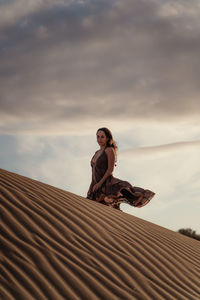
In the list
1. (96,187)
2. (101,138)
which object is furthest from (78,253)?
(101,138)

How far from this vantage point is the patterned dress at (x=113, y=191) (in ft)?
30.2

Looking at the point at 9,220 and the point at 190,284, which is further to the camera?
the point at 190,284

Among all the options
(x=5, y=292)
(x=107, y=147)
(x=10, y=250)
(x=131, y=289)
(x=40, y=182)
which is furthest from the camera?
(x=107, y=147)

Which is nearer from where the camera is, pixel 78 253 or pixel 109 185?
pixel 78 253

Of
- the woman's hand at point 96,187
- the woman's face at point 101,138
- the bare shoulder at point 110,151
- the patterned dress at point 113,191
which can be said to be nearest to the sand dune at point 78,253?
the patterned dress at point 113,191

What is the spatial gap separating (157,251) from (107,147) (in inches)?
116

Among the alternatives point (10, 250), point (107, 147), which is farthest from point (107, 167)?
point (10, 250)

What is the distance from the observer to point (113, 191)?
920 cm

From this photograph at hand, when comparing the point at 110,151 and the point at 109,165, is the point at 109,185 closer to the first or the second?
the point at 109,165

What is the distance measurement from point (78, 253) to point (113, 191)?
3848mm

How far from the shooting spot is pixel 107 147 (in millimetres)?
9328

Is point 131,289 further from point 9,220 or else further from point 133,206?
point 133,206

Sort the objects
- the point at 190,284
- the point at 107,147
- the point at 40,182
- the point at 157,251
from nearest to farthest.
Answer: the point at 190,284
the point at 157,251
the point at 40,182
the point at 107,147

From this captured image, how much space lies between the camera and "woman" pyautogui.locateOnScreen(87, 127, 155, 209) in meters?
9.23
